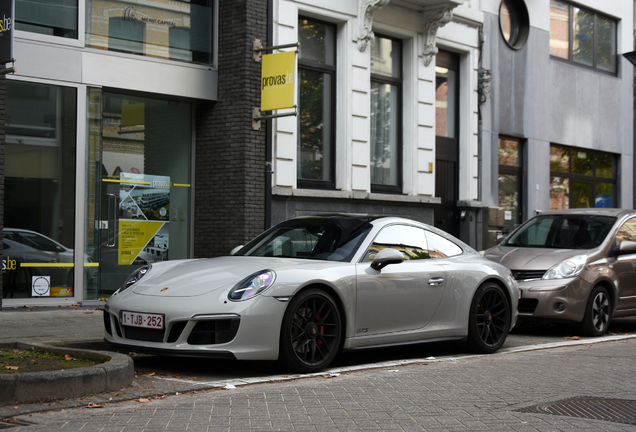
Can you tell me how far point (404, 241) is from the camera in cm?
801

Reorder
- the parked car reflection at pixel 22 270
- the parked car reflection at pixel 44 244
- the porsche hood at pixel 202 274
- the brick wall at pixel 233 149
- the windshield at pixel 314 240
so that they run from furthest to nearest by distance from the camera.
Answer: the brick wall at pixel 233 149 < the parked car reflection at pixel 44 244 < the parked car reflection at pixel 22 270 < the windshield at pixel 314 240 < the porsche hood at pixel 202 274

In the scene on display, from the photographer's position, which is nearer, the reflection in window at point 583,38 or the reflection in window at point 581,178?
the reflection in window at point 581,178

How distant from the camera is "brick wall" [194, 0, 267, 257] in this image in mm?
13562

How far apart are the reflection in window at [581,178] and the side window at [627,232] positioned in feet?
32.1

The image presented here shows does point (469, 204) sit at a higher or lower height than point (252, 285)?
higher

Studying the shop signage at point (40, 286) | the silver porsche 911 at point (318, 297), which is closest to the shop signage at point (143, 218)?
the shop signage at point (40, 286)

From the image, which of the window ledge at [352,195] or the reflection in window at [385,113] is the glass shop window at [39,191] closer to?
the window ledge at [352,195]

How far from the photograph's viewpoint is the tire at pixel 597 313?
10.1 metres

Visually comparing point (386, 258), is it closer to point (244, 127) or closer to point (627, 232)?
point (627, 232)

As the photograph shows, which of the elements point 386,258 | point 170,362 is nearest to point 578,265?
point 386,258

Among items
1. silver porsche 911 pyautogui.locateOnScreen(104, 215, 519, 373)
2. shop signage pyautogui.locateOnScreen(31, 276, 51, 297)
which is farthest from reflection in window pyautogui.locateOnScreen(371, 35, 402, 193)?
silver porsche 911 pyautogui.locateOnScreen(104, 215, 519, 373)

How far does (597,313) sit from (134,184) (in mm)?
7422

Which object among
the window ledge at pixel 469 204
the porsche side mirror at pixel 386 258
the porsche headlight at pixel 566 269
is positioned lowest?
the porsche headlight at pixel 566 269

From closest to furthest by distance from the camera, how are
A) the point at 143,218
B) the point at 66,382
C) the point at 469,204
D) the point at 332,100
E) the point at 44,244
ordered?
the point at 66,382, the point at 44,244, the point at 143,218, the point at 332,100, the point at 469,204
